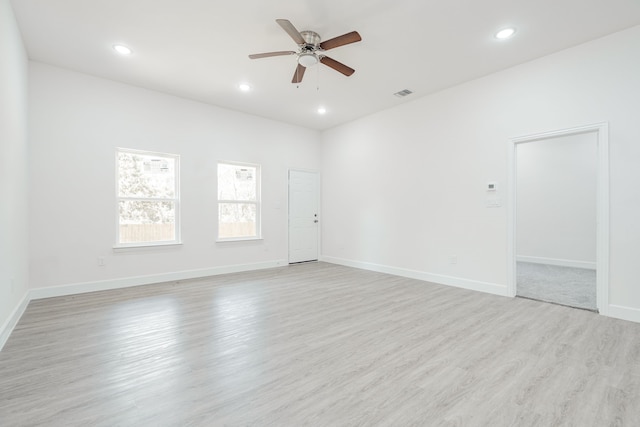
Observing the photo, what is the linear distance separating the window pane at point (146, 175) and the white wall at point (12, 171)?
114cm

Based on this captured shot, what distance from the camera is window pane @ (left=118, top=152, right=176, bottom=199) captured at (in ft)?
15.3

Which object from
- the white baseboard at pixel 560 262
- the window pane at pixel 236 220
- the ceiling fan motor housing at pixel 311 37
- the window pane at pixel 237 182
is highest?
the ceiling fan motor housing at pixel 311 37

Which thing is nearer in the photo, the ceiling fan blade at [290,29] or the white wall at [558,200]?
the ceiling fan blade at [290,29]

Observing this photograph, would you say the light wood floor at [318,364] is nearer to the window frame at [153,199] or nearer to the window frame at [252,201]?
the window frame at [153,199]

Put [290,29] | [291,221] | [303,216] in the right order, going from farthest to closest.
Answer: [303,216]
[291,221]
[290,29]

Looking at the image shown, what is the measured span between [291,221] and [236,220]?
1.27m

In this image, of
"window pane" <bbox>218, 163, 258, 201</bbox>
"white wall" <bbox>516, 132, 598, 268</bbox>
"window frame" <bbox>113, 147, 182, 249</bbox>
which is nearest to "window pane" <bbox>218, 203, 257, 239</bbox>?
"window pane" <bbox>218, 163, 258, 201</bbox>

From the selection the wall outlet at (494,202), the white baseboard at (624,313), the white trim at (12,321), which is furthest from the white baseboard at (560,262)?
the white trim at (12,321)

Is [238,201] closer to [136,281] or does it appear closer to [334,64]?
[136,281]

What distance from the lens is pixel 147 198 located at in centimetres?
480

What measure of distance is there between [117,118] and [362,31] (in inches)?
152

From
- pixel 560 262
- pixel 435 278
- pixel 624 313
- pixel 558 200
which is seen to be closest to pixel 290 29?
pixel 435 278

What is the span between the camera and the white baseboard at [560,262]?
5714 millimetres

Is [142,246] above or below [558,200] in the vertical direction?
below
